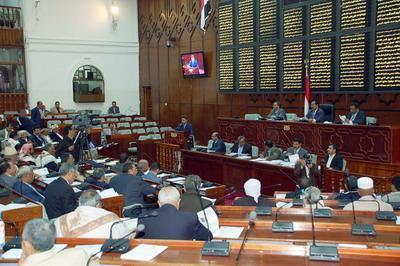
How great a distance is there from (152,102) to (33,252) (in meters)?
15.7

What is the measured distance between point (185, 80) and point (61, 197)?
11188 mm

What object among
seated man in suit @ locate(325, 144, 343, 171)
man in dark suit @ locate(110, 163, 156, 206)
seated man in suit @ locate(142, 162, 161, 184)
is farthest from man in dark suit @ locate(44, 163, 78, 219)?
seated man in suit @ locate(325, 144, 343, 171)

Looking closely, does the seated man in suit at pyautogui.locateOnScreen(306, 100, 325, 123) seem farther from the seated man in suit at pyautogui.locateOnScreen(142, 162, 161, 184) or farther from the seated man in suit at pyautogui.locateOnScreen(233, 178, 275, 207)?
the seated man in suit at pyautogui.locateOnScreen(233, 178, 275, 207)

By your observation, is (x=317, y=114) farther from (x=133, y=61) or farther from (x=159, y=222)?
(x=133, y=61)

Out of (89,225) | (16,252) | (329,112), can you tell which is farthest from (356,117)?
(16,252)

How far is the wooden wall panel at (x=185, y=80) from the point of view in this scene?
1315 centimetres

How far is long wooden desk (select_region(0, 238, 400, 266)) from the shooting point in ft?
8.83

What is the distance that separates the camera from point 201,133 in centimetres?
1544

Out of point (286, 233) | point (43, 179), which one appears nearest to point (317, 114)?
point (43, 179)

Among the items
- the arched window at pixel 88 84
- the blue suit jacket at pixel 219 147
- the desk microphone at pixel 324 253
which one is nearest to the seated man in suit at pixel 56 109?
the arched window at pixel 88 84

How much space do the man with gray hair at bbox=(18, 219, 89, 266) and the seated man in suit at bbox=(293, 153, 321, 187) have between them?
15.6 feet

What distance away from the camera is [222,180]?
378 inches

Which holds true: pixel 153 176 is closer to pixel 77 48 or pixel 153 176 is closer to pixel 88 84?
pixel 88 84

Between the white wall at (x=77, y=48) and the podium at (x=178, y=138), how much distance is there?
6.31 m
